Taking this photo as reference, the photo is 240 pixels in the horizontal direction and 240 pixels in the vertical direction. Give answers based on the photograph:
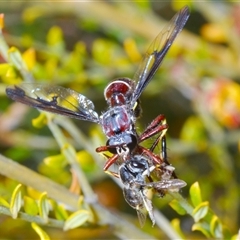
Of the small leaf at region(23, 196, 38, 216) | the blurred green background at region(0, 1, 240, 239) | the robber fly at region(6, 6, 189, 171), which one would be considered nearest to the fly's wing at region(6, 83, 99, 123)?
the robber fly at region(6, 6, 189, 171)

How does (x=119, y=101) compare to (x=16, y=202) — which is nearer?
(x=16, y=202)

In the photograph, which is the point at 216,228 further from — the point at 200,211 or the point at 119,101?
the point at 119,101

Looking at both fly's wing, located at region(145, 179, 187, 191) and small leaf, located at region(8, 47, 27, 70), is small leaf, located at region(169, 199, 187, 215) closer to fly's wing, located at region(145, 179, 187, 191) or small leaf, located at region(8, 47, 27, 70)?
fly's wing, located at region(145, 179, 187, 191)

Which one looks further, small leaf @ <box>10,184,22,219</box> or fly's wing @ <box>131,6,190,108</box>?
fly's wing @ <box>131,6,190,108</box>

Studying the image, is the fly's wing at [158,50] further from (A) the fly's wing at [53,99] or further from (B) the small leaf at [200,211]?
(B) the small leaf at [200,211]

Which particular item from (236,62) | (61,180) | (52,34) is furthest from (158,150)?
(236,62)

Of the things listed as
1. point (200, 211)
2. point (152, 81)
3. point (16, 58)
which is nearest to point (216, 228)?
point (200, 211)

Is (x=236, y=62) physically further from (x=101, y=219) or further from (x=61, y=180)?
(x=101, y=219)
